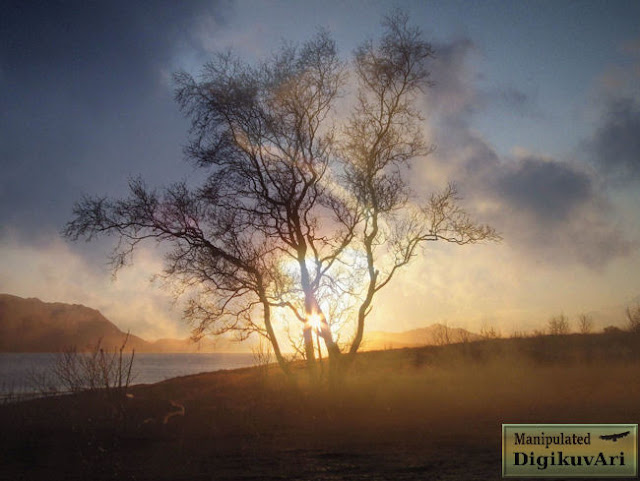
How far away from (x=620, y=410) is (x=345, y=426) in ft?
22.3

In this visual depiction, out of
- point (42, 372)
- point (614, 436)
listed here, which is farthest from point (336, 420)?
point (42, 372)

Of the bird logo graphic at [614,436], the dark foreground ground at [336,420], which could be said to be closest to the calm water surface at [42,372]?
the dark foreground ground at [336,420]

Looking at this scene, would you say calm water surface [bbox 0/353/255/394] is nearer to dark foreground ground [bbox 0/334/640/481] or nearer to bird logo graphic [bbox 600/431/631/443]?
dark foreground ground [bbox 0/334/640/481]

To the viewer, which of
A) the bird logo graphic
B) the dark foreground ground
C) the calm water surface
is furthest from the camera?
the calm water surface

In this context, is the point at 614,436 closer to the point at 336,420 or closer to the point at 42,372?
the point at 336,420

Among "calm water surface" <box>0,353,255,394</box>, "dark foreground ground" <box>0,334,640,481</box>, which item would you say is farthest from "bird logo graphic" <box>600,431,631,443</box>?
"calm water surface" <box>0,353,255,394</box>

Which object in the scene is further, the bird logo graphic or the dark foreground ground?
the bird logo graphic

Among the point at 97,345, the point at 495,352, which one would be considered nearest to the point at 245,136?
the point at 97,345

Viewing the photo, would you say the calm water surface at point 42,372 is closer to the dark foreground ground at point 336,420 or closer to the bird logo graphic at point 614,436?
the dark foreground ground at point 336,420

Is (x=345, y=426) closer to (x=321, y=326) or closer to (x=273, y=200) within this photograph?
(x=321, y=326)

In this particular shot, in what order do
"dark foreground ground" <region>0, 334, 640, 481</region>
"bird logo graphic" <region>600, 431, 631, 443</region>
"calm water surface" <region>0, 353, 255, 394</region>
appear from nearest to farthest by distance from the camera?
"dark foreground ground" <region>0, 334, 640, 481</region> → "bird logo graphic" <region>600, 431, 631, 443</region> → "calm water surface" <region>0, 353, 255, 394</region>

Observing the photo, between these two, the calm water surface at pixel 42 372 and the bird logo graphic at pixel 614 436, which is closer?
the bird logo graphic at pixel 614 436

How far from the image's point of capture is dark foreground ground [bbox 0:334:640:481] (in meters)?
9.07

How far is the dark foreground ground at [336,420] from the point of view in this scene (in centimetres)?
907
